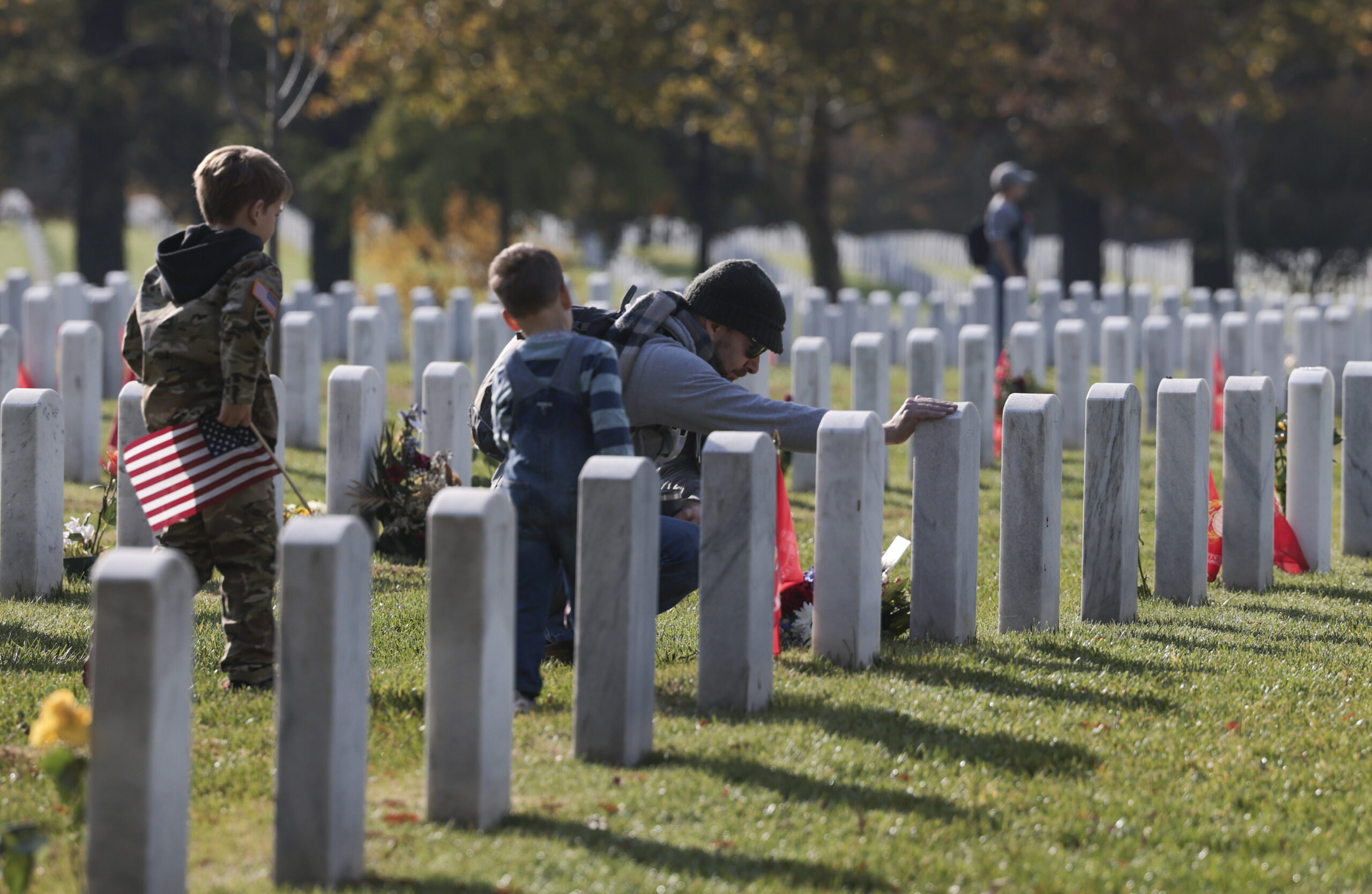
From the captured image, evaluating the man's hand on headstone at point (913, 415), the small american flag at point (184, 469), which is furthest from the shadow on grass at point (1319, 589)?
the small american flag at point (184, 469)

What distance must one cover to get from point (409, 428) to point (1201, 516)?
3248mm

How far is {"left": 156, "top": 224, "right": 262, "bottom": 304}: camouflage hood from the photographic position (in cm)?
454

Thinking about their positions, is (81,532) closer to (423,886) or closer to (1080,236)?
(423,886)

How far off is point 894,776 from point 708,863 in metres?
0.71

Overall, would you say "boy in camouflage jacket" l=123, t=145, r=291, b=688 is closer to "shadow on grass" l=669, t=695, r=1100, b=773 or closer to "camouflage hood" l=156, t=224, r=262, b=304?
"camouflage hood" l=156, t=224, r=262, b=304

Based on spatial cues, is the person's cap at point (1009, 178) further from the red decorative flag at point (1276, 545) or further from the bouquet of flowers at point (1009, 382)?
the red decorative flag at point (1276, 545)

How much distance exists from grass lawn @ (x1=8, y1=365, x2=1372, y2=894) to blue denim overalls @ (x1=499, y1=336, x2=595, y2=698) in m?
0.46

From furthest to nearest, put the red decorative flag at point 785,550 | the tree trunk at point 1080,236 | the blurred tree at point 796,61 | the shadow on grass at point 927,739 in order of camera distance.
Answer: the tree trunk at point 1080,236 < the blurred tree at point 796,61 < the red decorative flag at point 785,550 < the shadow on grass at point 927,739

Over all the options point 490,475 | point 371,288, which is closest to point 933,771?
point 490,475

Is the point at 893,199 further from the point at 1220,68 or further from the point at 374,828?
the point at 374,828

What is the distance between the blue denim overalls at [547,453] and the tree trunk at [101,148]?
1991cm

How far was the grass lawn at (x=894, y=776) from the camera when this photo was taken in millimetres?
3287

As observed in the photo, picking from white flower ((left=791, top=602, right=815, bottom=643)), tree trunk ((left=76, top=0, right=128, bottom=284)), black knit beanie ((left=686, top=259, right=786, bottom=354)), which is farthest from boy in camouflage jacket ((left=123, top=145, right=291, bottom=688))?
tree trunk ((left=76, top=0, right=128, bottom=284))

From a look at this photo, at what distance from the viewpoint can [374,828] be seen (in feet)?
11.2
